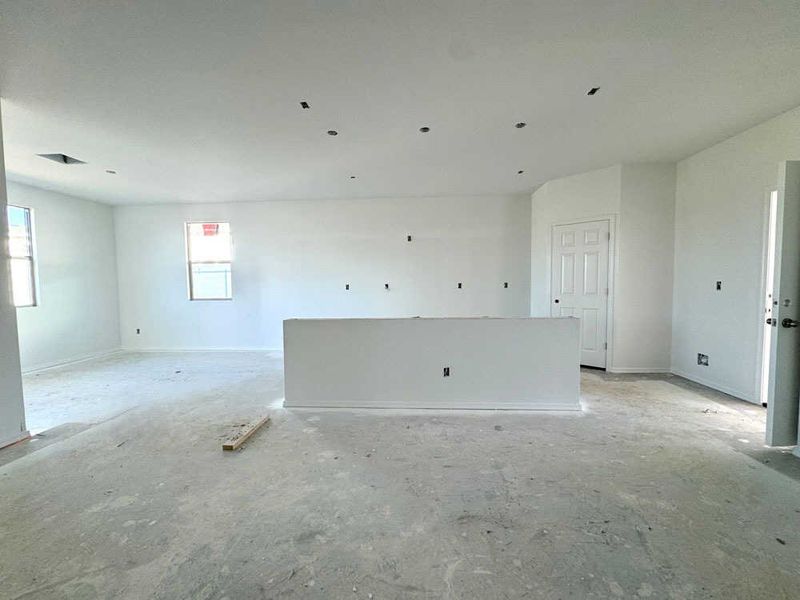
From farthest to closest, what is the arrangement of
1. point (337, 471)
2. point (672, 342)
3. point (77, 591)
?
point (672, 342), point (337, 471), point (77, 591)

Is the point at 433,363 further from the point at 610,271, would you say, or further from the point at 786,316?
→ the point at 610,271

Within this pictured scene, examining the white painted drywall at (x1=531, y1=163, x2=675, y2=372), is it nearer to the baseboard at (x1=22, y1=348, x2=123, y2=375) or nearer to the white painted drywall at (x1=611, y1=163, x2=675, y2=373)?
the white painted drywall at (x1=611, y1=163, x2=675, y2=373)

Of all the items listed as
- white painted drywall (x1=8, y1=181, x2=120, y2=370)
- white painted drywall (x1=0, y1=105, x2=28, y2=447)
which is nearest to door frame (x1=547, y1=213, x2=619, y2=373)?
white painted drywall (x1=0, y1=105, x2=28, y2=447)

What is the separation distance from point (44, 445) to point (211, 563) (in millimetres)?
2200

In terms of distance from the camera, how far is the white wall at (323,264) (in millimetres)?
5812

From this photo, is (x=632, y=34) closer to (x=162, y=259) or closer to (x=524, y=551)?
(x=524, y=551)

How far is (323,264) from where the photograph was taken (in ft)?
19.7

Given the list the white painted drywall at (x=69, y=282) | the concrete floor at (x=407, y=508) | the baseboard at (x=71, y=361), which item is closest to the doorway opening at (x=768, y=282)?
the concrete floor at (x=407, y=508)

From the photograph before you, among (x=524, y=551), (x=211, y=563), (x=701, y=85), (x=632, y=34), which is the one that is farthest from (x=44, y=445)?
(x=701, y=85)

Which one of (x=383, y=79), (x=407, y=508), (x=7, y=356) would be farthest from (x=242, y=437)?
(x=383, y=79)

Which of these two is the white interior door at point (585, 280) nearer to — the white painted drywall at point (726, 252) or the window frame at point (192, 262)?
the white painted drywall at point (726, 252)

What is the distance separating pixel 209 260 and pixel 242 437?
15.2 ft

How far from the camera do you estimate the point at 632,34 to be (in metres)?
1.92

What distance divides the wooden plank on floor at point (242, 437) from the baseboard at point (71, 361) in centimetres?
440
